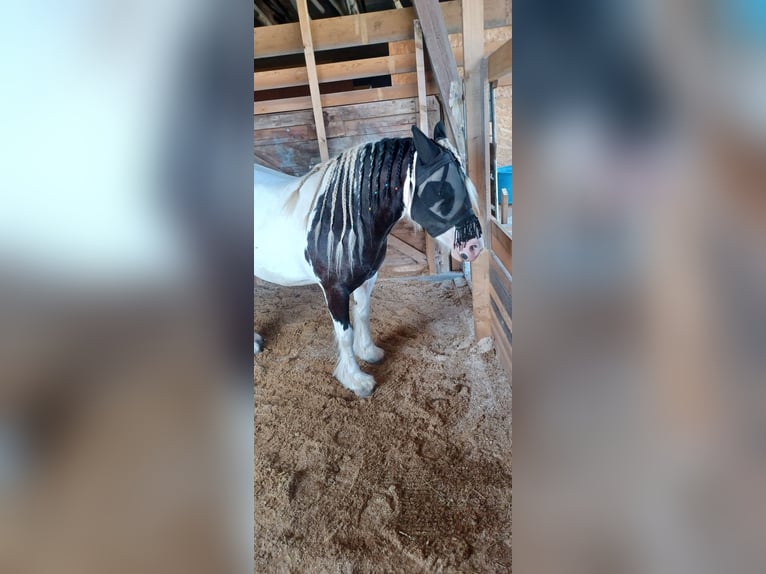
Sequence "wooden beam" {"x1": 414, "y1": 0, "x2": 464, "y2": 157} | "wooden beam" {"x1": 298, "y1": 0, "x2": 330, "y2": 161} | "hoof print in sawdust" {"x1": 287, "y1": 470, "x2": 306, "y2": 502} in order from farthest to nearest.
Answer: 1. "wooden beam" {"x1": 298, "y1": 0, "x2": 330, "y2": 161}
2. "wooden beam" {"x1": 414, "y1": 0, "x2": 464, "y2": 157}
3. "hoof print in sawdust" {"x1": 287, "y1": 470, "x2": 306, "y2": 502}

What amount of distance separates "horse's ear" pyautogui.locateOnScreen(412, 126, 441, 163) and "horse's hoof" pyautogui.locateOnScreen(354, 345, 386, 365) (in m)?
0.93

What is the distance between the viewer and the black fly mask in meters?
1.49

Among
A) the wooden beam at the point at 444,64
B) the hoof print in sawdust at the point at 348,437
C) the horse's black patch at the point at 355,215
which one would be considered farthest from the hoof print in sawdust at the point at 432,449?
the wooden beam at the point at 444,64

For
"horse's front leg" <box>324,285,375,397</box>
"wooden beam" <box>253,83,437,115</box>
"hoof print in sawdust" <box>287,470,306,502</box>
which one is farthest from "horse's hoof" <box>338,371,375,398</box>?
"wooden beam" <box>253,83,437,115</box>

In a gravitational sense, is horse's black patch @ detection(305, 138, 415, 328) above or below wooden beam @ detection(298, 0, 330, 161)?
below

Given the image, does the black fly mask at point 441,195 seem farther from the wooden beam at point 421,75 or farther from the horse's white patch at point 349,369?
the wooden beam at point 421,75

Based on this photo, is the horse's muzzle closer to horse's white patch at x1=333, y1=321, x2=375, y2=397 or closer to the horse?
the horse

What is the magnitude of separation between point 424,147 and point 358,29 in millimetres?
1436

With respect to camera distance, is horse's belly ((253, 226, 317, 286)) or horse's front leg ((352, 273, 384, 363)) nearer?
horse's belly ((253, 226, 317, 286))

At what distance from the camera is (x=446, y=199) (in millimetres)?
1521

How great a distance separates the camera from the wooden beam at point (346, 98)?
2.70 m
